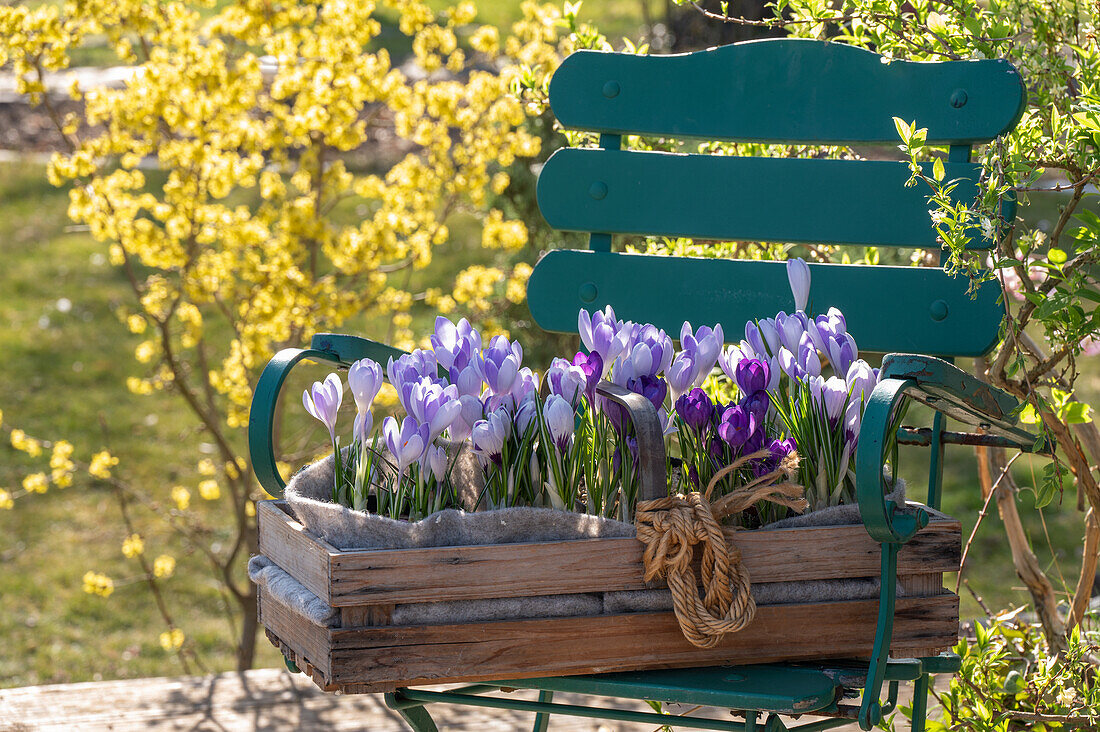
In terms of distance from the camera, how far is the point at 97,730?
2053mm

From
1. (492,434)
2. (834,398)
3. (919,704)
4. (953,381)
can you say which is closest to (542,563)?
(492,434)

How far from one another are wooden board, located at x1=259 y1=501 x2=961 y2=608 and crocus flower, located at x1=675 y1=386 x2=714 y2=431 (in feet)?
0.42

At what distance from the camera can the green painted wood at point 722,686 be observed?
0.99 meters

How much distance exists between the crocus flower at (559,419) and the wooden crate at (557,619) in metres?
0.12

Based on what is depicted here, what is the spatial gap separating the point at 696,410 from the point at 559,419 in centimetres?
15

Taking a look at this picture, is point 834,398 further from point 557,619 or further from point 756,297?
point 756,297

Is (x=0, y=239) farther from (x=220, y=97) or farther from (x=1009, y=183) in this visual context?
(x=1009, y=183)

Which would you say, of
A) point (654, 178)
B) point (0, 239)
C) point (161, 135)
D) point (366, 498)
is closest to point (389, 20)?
point (0, 239)

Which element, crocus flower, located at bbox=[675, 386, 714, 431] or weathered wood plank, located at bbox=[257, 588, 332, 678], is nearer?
weathered wood plank, located at bbox=[257, 588, 332, 678]

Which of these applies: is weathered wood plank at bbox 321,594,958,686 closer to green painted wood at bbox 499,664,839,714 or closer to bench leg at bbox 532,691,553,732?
green painted wood at bbox 499,664,839,714

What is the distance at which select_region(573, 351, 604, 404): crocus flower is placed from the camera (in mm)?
1143

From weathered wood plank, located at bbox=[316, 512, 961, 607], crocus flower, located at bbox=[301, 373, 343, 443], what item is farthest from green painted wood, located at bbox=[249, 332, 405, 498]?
weathered wood plank, located at bbox=[316, 512, 961, 607]

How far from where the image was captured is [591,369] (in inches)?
45.5

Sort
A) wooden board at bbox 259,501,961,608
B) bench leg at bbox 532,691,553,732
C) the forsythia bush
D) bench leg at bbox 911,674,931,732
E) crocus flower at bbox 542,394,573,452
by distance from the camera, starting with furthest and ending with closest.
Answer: the forsythia bush < bench leg at bbox 532,691,553,732 < bench leg at bbox 911,674,931,732 < crocus flower at bbox 542,394,573,452 < wooden board at bbox 259,501,961,608
